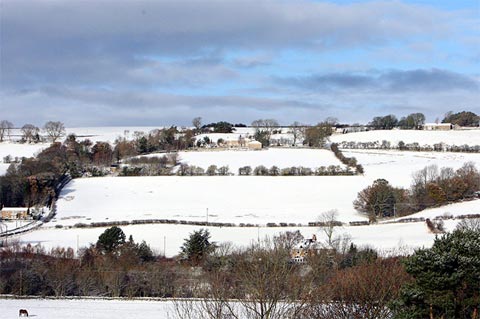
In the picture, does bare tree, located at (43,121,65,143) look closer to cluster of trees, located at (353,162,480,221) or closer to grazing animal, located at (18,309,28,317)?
cluster of trees, located at (353,162,480,221)

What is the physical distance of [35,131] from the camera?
396 ft

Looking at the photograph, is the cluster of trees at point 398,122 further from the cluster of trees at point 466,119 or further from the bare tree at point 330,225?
the bare tree at point 330,225

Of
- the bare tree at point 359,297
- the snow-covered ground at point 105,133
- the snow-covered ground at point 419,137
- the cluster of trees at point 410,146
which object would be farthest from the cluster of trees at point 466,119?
the bare tree at point 359,297

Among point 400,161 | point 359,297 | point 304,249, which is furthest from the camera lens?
point 400,161

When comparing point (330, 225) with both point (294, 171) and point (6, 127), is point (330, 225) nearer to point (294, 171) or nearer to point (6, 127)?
point (294, 171)

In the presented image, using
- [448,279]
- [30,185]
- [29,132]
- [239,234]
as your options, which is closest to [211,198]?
[239,234]

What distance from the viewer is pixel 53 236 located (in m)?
50.5

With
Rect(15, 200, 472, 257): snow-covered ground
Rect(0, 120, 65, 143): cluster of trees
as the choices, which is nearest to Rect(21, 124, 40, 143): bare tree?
Rect(0, 120, 65, 143): cluster of trees

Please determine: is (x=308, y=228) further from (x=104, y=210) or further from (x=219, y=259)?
(x=104, y=210)

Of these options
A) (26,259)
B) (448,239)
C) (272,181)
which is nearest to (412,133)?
(272,181)

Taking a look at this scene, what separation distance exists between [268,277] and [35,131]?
4374 inches

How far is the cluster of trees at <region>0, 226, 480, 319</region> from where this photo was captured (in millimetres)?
16766

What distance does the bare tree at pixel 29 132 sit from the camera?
116 meters

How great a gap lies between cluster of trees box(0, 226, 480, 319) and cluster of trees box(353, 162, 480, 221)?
1444cm
